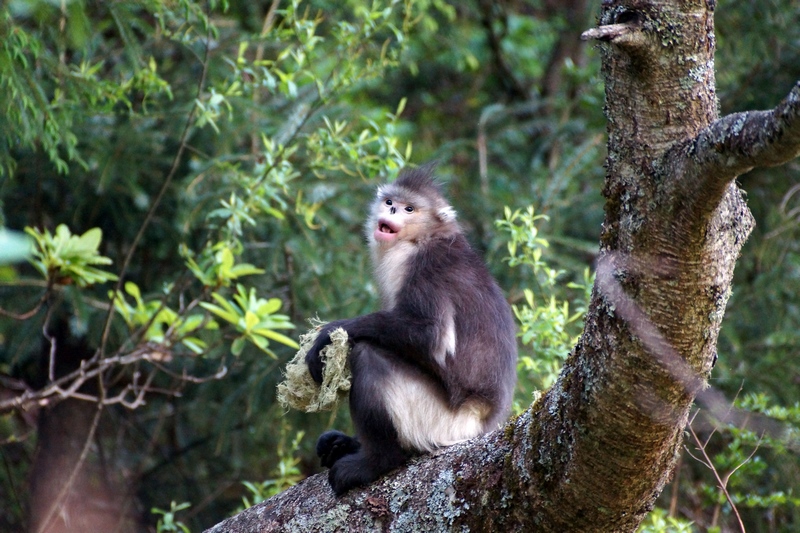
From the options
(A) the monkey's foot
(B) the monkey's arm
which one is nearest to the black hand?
(B) the monkey's arm

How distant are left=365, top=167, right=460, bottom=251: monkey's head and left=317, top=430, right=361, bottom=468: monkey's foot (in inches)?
47.4

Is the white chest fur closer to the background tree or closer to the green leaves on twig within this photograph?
the background tree

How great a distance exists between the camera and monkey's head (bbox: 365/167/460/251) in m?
4.80

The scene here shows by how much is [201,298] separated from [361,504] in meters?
2.24

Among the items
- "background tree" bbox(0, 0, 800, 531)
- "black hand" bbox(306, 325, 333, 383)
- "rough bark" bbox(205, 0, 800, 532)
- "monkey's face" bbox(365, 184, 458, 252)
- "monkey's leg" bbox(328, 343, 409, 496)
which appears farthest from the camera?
"background tree" bbox(0, 0, 800, 531)

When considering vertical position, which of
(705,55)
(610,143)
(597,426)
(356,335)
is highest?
(705,55)

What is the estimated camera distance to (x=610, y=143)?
2457 millimetres

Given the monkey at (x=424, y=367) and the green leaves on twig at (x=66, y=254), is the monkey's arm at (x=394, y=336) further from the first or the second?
the green leaves on twig at (x=66, y=254)

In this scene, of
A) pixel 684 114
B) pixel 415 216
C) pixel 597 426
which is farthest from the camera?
pixel 415 216

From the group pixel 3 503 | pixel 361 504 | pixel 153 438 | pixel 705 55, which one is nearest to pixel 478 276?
pixel 361 504

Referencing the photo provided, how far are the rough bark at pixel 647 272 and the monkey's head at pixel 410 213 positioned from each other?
2.09m

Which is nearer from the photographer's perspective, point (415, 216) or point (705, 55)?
→ point (705, 55)

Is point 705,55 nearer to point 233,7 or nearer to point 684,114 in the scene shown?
point 684,114

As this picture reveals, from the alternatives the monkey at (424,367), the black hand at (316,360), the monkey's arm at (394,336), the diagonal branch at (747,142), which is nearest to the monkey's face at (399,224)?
the monkey at (424,367)
